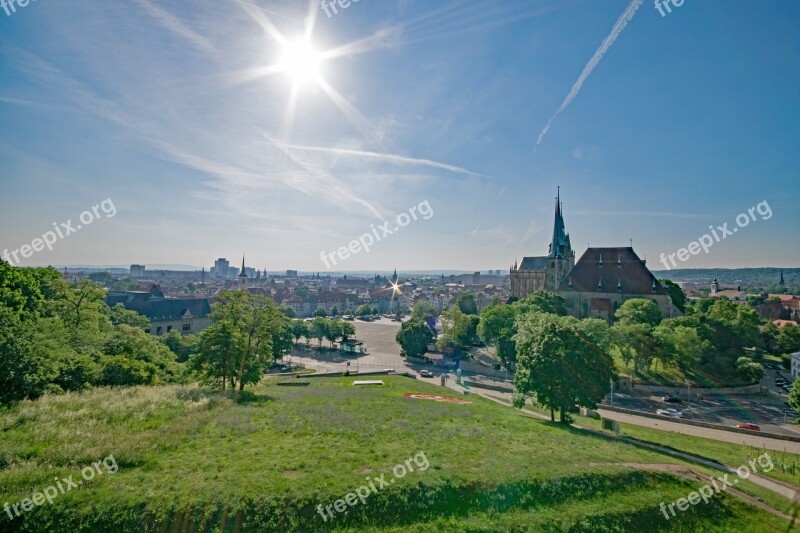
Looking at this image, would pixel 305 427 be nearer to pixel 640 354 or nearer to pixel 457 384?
pixel 457 384

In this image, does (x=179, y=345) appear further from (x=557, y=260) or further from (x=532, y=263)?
(x=532, y=263)

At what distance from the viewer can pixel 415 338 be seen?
2468 inches

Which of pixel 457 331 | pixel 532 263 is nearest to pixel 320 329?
pixel 457 331

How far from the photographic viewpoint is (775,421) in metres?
33.8

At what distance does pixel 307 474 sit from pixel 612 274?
7002 cm

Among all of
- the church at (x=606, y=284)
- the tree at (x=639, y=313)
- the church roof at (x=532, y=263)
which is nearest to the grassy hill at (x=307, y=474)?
the tree at (x=639, y=313)

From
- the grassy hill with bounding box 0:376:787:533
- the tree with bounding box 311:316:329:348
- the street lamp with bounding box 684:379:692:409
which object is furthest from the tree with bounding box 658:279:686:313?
the tree with bounding box 311:316:329:348

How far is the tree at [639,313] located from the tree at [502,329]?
46.3ft

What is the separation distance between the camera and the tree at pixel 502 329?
51.8 metres

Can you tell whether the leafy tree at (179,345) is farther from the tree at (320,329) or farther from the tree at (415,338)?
the tree at (415,338)

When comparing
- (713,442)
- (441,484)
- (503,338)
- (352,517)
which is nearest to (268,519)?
(352,517)

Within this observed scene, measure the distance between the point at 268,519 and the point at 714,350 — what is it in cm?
5757

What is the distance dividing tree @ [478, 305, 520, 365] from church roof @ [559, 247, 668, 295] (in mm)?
19741

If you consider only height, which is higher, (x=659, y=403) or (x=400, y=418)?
(x=400, y=418)
